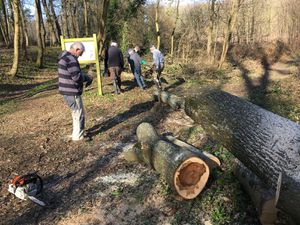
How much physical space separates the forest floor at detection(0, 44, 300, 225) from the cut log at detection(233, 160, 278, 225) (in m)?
0.21

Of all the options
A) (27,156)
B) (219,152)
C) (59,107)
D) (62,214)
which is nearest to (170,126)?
(219,152)

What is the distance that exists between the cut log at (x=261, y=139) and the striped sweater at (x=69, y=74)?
269 centimetres

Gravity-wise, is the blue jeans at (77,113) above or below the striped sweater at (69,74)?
below

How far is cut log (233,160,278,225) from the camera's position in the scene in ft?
12.0

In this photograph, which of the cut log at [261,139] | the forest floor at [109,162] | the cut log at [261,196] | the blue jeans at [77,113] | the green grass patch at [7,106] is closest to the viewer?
the cut log at [261,139]

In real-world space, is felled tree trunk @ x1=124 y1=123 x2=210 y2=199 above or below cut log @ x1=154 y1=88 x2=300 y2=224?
below

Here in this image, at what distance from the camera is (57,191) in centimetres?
514

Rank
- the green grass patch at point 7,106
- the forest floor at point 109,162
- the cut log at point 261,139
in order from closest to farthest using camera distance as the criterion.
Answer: the cut log at point 261,139 < the forest floor at point 109,162 < the green grass patch at point 7,106

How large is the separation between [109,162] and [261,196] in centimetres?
311

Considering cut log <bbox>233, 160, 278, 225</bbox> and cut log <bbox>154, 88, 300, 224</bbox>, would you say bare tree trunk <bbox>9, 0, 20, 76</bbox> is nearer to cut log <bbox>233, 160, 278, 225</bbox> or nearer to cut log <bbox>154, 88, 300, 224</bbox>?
cut log <bbox>154, 88, 300, 224</bbox>

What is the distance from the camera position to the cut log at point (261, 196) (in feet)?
12.0

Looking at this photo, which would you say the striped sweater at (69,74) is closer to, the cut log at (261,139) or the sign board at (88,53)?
the cut log at (261,139)

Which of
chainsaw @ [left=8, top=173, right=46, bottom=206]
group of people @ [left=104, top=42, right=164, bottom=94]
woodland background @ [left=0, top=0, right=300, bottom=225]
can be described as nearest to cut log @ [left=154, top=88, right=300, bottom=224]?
woodland background @ [left=0, top=0, right=300, bottom=225]

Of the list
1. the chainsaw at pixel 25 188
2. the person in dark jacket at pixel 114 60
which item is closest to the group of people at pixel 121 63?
the person in dark jacket at pixel 114 60
